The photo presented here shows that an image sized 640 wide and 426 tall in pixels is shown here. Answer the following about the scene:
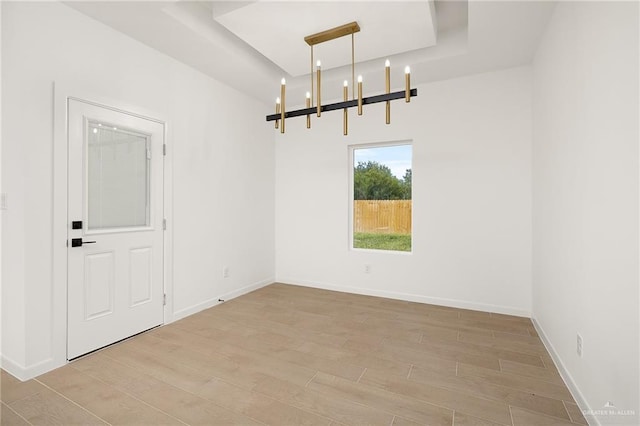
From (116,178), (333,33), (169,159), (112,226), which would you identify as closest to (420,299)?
(333,33)

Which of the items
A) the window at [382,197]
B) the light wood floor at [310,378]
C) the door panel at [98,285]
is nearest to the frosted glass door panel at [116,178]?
the door panel at [98,285]

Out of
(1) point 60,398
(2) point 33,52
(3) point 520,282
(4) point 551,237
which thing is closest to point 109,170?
(2) point 33,52

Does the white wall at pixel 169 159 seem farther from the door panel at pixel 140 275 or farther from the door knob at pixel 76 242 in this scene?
the door panel at pixel 140 275

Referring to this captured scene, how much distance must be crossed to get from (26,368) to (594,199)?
3848 millimetres

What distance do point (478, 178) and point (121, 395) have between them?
13.0 feet

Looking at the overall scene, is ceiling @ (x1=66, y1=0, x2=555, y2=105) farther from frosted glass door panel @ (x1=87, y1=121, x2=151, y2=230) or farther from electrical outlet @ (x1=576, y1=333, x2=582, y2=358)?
electrical outlet @ (x1=576, y1=333, x2=582, y2=358)

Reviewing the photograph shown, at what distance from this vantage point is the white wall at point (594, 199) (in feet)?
4.52

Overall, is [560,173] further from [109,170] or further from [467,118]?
[109,170]

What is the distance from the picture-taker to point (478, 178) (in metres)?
3.71

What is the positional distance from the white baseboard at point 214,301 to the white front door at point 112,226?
0.86 feet

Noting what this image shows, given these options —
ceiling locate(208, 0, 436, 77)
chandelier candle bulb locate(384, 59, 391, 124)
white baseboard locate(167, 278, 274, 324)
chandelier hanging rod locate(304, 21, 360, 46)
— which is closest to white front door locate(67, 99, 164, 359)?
white baseboard locate(167, 278, 274, 324)

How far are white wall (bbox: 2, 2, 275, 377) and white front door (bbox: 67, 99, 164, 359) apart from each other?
0.46ft

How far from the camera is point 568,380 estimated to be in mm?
2100

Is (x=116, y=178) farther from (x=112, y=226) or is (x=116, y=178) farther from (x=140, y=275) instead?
(x=140, y=275)
